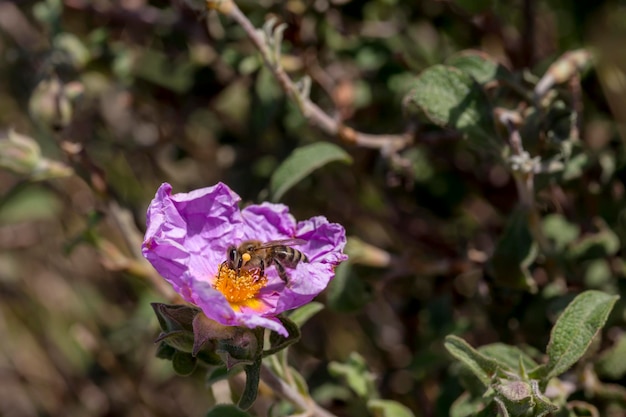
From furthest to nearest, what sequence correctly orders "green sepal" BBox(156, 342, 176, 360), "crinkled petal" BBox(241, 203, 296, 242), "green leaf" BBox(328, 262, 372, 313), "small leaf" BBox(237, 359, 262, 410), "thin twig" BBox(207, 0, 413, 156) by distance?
"green leaf" BBox(328, 262, 372, 313) → "thin twig" BBox(207, 0, 413, 156) → "crinkled petal" BBox(241, 203, 296, 242) → "green sepal" BBox(156, 342, 176, 360) → "small leaf" BBox(237, 359, 262, 410)

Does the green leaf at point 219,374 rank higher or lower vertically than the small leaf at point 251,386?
lower

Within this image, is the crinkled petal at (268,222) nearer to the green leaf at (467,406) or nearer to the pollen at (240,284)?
the pollen at (240,284)

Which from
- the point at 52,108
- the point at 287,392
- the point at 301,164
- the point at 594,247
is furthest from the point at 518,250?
the point at 52,108

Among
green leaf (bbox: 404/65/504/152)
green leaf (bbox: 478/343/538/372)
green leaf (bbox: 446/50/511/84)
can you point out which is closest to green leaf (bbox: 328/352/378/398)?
green leaf (bbox: 478/343/538/372)

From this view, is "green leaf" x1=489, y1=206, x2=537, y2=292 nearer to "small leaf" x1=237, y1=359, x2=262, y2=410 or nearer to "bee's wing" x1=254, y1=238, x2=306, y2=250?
"bee's wing" x1=254, y1=238, x2=306, y2=250

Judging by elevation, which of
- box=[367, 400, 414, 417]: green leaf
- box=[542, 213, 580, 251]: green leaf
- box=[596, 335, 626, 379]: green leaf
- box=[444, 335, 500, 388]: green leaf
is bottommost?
box=[367, 400, 414, 417]: green leaf

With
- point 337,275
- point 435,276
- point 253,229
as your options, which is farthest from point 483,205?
point 253,229

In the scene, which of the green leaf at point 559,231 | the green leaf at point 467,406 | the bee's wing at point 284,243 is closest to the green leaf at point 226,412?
the bee's wing at point 284,243
